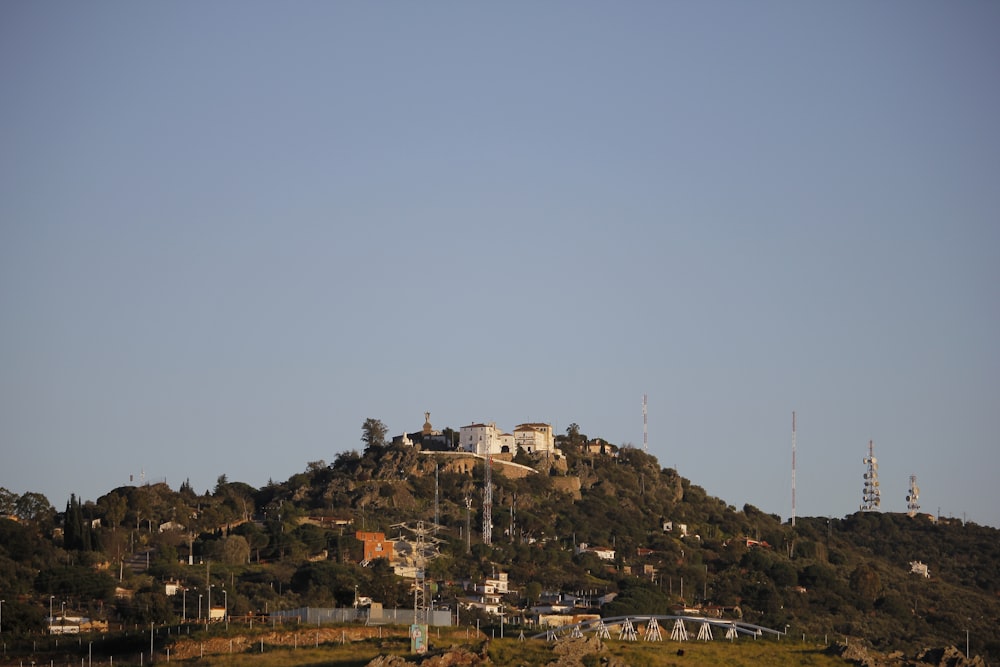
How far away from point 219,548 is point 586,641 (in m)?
56.7

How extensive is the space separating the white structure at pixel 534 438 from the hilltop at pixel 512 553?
275cm

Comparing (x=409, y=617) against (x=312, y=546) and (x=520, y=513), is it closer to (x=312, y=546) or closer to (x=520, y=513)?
(x=312, y=546)

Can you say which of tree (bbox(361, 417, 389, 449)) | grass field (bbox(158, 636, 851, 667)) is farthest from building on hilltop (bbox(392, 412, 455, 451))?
grass field (bbox(158, 636, 851, 667))

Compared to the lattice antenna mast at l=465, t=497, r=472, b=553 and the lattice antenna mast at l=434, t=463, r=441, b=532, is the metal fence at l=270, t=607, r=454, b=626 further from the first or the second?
the lattice antenna mast at l=434, t=463, r=441, b=532

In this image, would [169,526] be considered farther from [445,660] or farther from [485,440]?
[445,660]

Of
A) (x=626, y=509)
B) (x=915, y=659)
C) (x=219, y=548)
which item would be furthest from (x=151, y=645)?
(x=626, y=509)

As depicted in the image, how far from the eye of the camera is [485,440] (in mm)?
150875

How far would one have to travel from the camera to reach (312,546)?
114188 mm

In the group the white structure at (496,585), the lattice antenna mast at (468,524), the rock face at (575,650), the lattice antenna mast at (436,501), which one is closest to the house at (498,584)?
the white structure at (496,585)

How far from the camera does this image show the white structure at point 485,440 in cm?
15050

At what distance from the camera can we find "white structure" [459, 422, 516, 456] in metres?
150

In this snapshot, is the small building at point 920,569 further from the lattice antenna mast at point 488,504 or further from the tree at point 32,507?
the tree at point 32,507

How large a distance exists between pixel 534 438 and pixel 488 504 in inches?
938

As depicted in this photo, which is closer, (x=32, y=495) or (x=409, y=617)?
(x=409, y=617)
